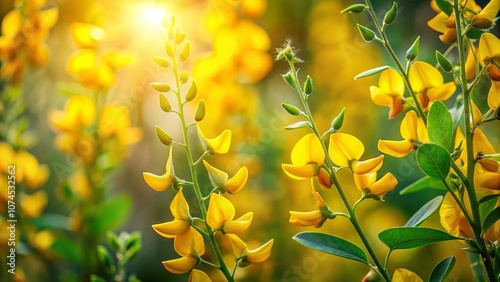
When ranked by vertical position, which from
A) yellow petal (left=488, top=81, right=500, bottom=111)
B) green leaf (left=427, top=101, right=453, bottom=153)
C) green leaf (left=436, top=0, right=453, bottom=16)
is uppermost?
green leaf (left=436, top=0, right=453, bottom=16)

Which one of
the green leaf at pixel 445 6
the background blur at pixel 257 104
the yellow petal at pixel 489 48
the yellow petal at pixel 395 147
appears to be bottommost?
the background blur at pixel 257 104

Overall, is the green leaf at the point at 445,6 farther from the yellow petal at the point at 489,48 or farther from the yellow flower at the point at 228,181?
the yellow flower at the point at 228,181

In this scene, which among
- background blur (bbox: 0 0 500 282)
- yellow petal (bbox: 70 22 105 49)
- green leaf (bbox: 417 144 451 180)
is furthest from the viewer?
background blur (bbox: 0 0 500 282)

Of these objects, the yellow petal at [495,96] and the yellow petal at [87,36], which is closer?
the yellow petal at [495,96]

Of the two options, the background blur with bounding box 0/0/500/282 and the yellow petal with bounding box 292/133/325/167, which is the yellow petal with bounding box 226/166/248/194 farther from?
the background blur with bounding box 0/0/500/282

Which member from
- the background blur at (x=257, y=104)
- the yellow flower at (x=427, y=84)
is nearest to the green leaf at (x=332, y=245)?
the yellow flower at (x=427, y=84)

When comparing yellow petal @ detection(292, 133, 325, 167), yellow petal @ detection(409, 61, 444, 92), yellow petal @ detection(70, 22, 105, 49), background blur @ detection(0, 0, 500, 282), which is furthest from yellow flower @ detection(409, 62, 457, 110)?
yellow petal @ detection(70, 22, 105, 49)

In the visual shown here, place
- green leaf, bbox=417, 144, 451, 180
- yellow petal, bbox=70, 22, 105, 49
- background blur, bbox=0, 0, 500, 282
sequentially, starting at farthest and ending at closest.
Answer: background blur, bbox=0, 0, 500, 282
yellow petal, bbox=70, 22, 105, 49
green leaf, bbox=417, 144, 451, 180
